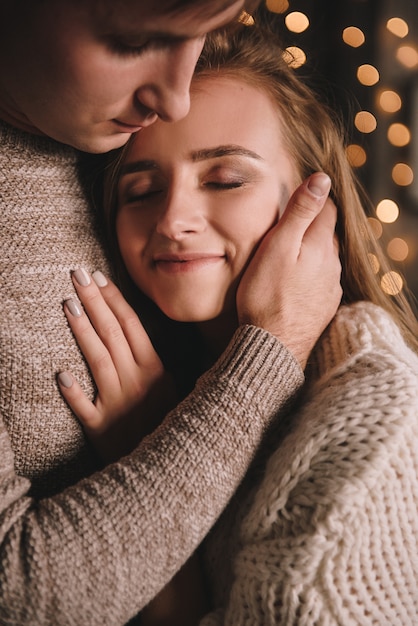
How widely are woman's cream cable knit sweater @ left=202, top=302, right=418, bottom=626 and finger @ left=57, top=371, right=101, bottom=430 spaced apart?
0.97ft

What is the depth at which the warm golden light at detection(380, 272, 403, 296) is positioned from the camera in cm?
141

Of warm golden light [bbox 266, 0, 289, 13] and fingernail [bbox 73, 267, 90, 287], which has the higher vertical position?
warm golden light [bbox 266, 0, 289, 13]

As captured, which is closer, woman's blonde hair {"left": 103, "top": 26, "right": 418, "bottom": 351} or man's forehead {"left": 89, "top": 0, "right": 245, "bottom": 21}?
man's forehead {"left": 89, "top": 0, "right": 245, "bottom": 21}

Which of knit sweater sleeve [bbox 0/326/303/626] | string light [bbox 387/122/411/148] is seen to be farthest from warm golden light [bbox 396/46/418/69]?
knit sweater sleeve [bbox 0/326/303/626]

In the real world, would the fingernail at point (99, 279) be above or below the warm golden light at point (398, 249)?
above

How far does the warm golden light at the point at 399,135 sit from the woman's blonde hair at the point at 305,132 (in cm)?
26

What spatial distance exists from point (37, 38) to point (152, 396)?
621 millimetres

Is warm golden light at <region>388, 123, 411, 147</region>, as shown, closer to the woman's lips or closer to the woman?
the woman

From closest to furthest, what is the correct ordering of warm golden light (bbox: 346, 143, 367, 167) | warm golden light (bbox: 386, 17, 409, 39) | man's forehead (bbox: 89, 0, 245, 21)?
1. man's forehead (bbox: 89, 0, 245, 21)
2. warm golden light (bbox: 386, 17, 409, 39)
3. warm golden light (bbox: 346, 143, 367, 167)

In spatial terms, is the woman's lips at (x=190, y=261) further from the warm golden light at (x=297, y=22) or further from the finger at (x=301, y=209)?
the warm golden light at (x=297, y=22)

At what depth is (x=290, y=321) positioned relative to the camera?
3.41 feet

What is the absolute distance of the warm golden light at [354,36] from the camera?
153 cm

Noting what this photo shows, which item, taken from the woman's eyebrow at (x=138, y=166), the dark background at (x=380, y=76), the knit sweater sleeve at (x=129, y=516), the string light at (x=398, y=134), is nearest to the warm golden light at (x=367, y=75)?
the dark background at (x=380, y=76)

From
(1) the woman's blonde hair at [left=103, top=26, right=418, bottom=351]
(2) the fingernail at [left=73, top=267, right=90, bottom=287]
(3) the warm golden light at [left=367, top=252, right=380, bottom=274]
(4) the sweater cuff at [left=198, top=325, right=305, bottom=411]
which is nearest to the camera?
(4) the sweater cuff at [left=198, top=325, right=305, bottom=411]
